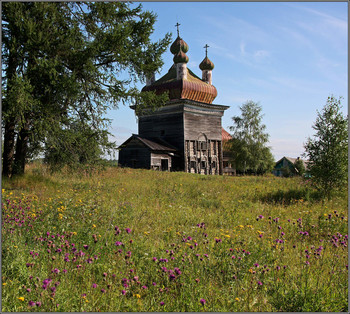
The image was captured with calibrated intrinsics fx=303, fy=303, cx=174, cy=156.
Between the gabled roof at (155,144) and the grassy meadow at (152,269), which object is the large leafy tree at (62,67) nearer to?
the grassy meadow at (152,269)

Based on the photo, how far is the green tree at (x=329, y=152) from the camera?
489 inches

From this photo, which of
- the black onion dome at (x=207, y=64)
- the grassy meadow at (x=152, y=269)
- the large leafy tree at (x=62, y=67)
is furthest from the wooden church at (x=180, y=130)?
the grassy meadow at (x=152, y=269)

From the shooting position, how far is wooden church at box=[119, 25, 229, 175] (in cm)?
2775

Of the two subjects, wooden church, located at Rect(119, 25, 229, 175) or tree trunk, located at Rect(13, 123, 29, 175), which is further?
wooden church, located at Rect(119, 25, 229, 175)

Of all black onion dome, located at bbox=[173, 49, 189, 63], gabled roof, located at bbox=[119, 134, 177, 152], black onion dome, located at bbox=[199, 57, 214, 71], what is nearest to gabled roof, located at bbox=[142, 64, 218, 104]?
black onion dome, located at bbox=[173, 49, 189, 63]

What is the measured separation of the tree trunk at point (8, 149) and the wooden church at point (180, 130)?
1476 centimetres

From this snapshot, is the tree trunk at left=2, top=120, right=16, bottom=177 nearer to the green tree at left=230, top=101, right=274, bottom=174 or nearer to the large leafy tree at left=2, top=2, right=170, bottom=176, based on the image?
the large leafy tree at left=2, top=2, right=170, bottom=176

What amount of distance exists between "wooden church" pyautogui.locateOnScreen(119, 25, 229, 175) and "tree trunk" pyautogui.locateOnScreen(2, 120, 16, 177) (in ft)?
48.4

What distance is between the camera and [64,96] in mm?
11094

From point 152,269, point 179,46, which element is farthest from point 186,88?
point 152,269

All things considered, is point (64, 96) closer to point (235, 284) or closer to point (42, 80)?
point (42, 80)

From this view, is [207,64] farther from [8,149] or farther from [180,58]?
[8,149]

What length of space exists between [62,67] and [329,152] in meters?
11.1

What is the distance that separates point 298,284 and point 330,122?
1117cm
